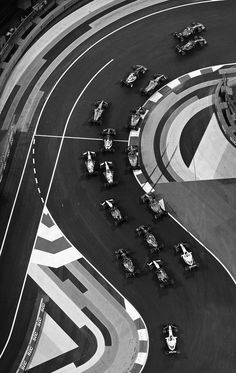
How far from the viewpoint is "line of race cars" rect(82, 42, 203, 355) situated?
73.1 metres

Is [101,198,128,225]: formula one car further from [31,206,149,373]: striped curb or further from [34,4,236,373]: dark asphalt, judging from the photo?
[31,206,149,373]: striped curb

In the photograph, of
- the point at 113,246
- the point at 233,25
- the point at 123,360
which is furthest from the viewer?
the point at 233,25

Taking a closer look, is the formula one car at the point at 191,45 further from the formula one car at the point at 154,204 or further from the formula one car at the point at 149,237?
the formula one car at the point at 149,237

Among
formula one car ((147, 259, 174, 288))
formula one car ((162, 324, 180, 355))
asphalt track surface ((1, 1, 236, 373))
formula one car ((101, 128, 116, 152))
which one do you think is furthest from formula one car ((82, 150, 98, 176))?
formula one car ((162, 324, 180, 355))

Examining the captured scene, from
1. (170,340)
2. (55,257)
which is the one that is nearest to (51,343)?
(55,257)

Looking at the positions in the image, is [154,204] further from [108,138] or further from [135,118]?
[135,118]

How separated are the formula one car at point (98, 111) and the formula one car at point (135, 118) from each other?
4964mm

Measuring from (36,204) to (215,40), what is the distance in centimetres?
4682

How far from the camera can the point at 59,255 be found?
249ft

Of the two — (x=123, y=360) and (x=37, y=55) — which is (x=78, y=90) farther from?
(x=123, y=360)

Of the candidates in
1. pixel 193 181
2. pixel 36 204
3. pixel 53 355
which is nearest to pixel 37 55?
pixel 36 204

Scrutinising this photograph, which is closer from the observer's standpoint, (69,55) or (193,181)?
(193,181)

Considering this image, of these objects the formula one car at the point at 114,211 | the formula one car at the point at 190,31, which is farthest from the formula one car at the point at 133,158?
the formula one car at the point at 190,31

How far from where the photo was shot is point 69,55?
9831 centimetres
